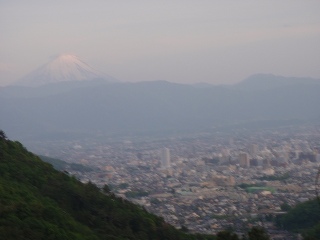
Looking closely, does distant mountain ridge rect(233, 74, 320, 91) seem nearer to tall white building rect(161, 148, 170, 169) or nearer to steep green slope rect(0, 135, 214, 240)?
tall white building rect(161, 148, 170, 169)

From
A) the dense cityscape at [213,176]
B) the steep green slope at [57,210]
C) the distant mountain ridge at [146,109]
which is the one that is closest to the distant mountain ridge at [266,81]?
the distant mountain ridge at [146,109]

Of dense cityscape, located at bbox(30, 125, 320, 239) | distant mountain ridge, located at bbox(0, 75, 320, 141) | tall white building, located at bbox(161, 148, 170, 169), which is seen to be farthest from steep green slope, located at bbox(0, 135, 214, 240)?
distant mountain ridge, located at bbox(0, 75, 320, 141)

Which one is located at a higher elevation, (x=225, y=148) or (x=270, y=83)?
(x=270, y=83)

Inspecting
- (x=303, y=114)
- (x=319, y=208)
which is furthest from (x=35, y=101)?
(x=319, y=208)

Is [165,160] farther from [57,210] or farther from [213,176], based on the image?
[57,210]

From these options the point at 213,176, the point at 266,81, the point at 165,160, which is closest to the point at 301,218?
the point at 213,176

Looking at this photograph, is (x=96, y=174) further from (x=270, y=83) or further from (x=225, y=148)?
(x=270, y=83)
